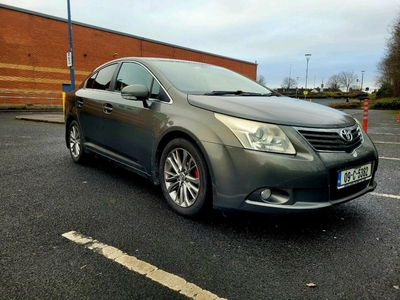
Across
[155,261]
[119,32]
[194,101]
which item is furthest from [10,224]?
[119,32]

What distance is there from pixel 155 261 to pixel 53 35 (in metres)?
27.1

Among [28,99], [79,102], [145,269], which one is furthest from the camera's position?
[28,99]

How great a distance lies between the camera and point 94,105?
4.30 m

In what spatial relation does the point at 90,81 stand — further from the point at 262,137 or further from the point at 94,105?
the point at 262,137

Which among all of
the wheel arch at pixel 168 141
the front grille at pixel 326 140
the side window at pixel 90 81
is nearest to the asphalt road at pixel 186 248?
the wheel arch at pixel 168 141

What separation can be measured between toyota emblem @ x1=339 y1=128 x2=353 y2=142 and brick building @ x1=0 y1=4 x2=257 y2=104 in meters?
24.6

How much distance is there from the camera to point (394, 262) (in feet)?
7.49

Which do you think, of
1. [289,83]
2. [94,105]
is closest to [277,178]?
[94,105]

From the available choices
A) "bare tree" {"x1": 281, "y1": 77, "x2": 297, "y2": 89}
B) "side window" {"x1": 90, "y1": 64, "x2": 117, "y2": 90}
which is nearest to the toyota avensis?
"side window" {"x1": 90, "y1": 64, "x2": 117, "y2": 90}

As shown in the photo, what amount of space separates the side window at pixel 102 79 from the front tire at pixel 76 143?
66cm

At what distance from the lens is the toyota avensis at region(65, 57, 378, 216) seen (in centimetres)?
249

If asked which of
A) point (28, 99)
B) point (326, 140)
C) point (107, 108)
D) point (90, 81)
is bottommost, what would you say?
point (28, 99)

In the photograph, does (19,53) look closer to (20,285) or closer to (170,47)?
(170,47)

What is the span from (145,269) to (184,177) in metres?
1.04
